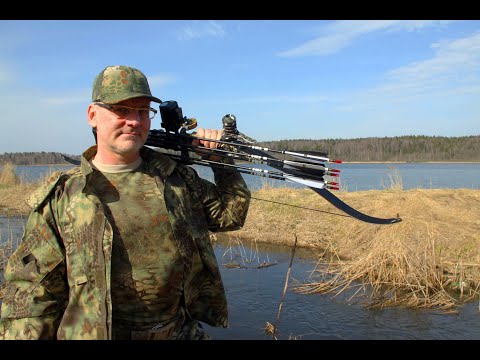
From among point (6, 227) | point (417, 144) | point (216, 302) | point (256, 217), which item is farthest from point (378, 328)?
point (417, 144)

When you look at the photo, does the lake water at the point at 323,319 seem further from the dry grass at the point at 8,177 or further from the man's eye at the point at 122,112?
the dry grass at the point at 8,177

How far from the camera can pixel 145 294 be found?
2.53 m

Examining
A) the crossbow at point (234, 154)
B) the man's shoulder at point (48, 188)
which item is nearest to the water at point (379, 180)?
the crossbow at point (234, 154)

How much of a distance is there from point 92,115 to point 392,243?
275 inches

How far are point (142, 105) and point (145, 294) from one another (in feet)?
3.60

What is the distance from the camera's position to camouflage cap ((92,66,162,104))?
99.7 inches

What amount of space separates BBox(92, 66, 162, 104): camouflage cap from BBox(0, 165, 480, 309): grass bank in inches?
108

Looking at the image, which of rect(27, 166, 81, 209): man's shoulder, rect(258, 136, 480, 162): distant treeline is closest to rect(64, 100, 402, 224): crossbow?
rect(27, 166, 81, 209): man's shoulder

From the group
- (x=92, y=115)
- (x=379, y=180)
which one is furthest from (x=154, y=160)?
(x=379, y=180)

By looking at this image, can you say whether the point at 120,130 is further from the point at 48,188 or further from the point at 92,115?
the point at 48,188

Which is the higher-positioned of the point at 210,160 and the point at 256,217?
the point at 210,160

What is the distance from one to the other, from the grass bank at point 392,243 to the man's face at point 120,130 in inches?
106

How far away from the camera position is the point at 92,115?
2.70 metres
